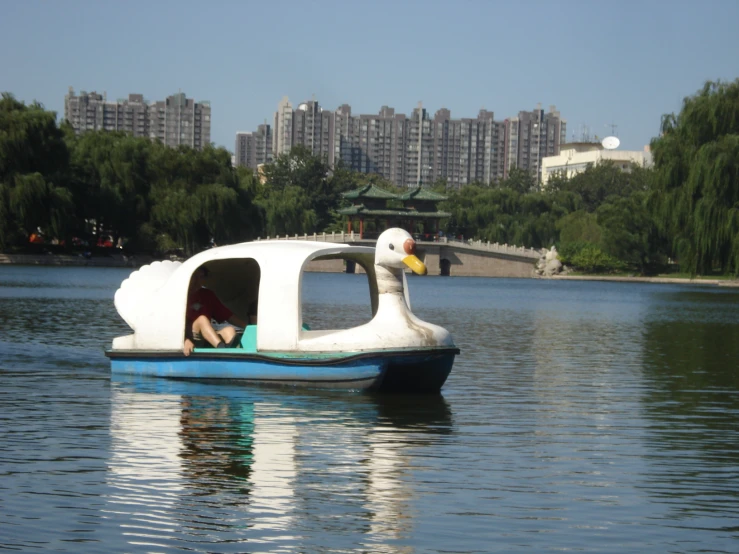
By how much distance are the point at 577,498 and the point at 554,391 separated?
6819 millimetres

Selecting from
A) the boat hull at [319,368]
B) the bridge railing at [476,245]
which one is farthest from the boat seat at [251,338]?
the bridge railing at [476,245]

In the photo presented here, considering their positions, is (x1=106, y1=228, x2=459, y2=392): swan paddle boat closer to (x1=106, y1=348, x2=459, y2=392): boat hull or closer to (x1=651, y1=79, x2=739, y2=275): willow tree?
(x1=106, y1=348, x2=459, y2=392): boat hull

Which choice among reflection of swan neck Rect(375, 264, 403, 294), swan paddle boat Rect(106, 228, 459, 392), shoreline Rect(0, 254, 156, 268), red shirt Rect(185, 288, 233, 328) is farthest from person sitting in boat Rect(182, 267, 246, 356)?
shoreline Rect(0, 254, 156, 268)

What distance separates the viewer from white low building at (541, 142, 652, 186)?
164 metres

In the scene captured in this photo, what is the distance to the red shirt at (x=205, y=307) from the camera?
47.8ft

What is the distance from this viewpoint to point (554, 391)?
15.2 metres

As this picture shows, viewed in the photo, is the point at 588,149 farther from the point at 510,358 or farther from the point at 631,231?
the point at 510,358

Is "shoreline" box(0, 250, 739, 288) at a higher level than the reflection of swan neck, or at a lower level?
lower

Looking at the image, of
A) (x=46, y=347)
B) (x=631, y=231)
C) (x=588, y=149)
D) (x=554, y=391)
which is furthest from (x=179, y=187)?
(x=588, y=149)

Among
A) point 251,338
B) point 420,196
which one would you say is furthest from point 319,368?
point 420,196

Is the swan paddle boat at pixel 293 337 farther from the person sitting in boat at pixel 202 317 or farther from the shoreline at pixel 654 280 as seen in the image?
the shoreline at pixel 654 280

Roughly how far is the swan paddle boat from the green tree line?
120 feet

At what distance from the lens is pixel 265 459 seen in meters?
9.66

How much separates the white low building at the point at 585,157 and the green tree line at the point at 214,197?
63240mm
